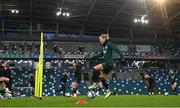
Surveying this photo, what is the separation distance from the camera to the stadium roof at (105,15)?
38.8 meters

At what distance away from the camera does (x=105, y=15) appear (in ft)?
142

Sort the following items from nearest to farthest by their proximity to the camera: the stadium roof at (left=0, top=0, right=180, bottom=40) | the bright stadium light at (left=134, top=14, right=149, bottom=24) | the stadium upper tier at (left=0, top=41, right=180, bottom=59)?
the stadium roof at (left=0, top=0, right=180, bottom=40) → the bright stadium light at (left=134, top=14, right=149, bottom=24) → the stadium upper tier at (left=0, top=41, right=180, bottom=59)

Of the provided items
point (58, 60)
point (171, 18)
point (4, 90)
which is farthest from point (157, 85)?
point (4, 90)

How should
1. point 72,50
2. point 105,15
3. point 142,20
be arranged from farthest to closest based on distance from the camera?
point 72,50 → point 142,20 → point 105,15

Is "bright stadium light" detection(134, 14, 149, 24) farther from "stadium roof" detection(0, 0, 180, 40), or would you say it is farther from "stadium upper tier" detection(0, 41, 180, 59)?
"stadium upper tier" detection(0, 41, 180, 59)

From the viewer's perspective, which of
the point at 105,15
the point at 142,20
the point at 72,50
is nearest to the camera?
the point at 105,15

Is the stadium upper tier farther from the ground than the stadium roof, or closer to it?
closer to it

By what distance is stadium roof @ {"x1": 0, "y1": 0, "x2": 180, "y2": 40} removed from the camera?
38.8m

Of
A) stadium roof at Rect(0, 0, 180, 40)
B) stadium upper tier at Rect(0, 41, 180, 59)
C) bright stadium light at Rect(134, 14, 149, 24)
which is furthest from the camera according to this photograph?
stadium upper tier at Rect(0, 41, 180, 59)

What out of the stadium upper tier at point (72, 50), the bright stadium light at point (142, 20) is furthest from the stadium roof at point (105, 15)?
the stadium upper tier at point (72, 50)

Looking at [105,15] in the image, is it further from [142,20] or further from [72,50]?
[72,50]

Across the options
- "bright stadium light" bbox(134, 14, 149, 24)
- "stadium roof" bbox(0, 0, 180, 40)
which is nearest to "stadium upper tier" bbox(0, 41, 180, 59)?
"stadium roof" bbox(0, 0, 180, 40)

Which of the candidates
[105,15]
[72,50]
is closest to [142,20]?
[105,15]

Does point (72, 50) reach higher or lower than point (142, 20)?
lower
